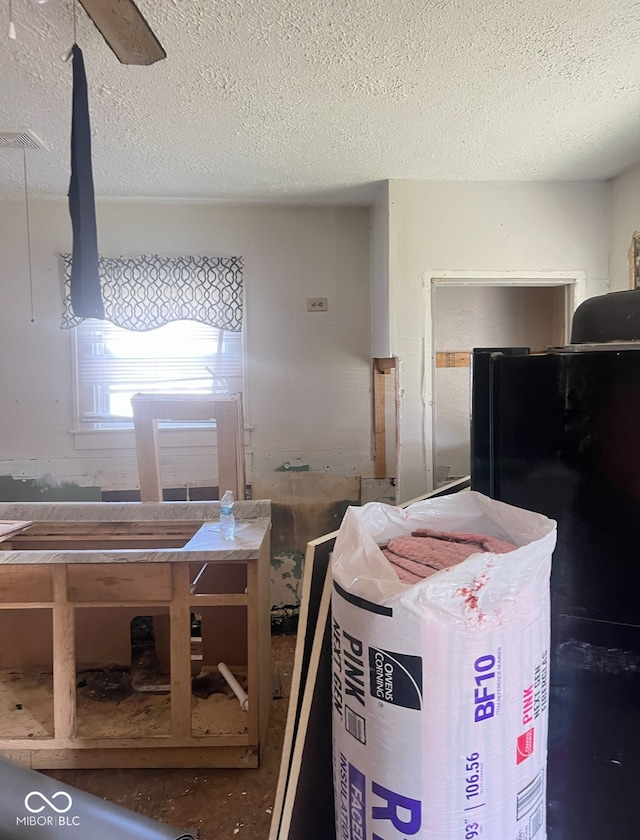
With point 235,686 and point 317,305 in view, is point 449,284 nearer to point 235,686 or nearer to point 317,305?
point 317,305

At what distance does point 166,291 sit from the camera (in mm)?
3125

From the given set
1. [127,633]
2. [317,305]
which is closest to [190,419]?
[127,633]

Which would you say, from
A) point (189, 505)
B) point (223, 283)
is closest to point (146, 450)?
point (189, 505)

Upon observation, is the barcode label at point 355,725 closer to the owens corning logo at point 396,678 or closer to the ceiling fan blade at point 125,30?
the owens corning logo at point 396,678

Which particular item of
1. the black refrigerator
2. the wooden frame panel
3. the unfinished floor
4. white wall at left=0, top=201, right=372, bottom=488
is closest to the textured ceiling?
white wall at left=0, top=201, right=372, bottom=488

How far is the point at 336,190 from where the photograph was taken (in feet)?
9.62

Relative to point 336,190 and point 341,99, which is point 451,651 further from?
point 336,190

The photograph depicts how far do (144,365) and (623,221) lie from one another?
287 centimetres

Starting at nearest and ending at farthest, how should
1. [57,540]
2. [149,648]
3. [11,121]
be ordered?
[11,121]
[57,540]
[149,648]

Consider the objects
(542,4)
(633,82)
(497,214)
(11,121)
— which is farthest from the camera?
(497,214)

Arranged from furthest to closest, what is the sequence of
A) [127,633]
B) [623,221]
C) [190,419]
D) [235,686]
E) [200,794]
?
1. [623,221]
2. [190,419]
3. [127,633]
4. [235,686]
5. [200,794]

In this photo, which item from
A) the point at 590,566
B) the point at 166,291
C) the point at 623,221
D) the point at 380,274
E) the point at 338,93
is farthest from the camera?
the point at 166,291

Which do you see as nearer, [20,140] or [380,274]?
[20,140]

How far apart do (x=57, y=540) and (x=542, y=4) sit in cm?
261
